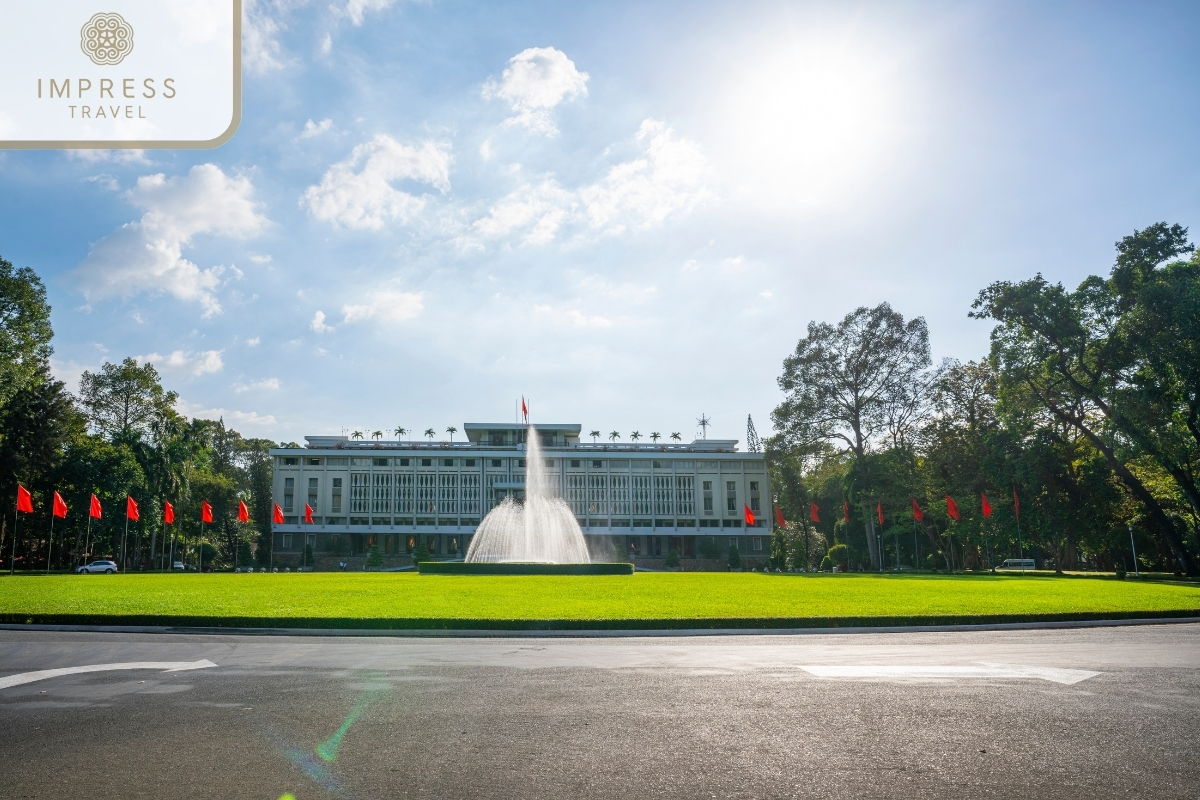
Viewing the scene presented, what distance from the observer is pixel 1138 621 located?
1847 centimetres

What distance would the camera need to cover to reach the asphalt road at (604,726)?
517 centimetres

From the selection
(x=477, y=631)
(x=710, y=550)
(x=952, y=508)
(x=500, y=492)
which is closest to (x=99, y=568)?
(x=500, y=492)

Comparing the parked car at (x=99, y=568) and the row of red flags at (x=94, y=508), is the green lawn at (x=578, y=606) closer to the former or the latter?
the row of red flags at (x=94, y=508)

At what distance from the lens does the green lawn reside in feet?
53.8

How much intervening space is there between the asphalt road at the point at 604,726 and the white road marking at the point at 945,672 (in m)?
0.06

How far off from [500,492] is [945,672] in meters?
85.0

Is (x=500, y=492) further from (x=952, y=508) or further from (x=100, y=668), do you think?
(x=100, y=668)

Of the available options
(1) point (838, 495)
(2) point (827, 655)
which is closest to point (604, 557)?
(1) point (838, 495)

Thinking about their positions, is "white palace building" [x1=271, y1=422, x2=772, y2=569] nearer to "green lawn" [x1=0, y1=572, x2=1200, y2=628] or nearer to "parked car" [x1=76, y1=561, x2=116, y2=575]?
"parked car" [x1=76, y1=561, x2=116, y2=575]

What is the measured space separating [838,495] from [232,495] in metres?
62.4

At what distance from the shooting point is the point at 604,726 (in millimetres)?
6672

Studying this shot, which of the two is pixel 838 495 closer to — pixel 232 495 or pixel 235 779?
pixel 232 495

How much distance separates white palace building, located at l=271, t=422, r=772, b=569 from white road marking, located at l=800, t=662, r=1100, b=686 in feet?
257

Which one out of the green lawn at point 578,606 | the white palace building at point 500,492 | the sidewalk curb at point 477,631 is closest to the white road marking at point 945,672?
the sidewalk curb at point 477,631
